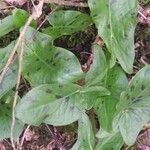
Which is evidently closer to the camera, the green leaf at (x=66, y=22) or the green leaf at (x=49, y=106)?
the green leaf at (x=49, y=106)

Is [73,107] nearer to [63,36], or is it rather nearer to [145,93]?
[145,93]

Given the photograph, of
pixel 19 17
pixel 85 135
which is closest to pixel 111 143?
pixel 85 135

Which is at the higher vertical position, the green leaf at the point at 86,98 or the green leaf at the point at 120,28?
the green leaf at the point at 120,28

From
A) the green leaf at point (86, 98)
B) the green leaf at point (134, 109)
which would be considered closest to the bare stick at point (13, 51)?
the green leaf at point (86, 98)

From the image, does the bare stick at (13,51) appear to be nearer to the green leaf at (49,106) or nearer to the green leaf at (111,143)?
the green leaf at (49,106)

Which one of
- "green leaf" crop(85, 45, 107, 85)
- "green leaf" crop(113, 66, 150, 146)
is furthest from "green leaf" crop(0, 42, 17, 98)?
A: "green leaf" crop(113, 66, 150, 146)

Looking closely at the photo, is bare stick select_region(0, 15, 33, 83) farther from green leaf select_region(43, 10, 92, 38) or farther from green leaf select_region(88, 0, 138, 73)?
green leaf select_region(88, 0, 138, 73)

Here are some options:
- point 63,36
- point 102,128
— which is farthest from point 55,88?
point 63,36

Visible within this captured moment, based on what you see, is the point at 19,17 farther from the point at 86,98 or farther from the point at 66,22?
Answer: the point at 86,98

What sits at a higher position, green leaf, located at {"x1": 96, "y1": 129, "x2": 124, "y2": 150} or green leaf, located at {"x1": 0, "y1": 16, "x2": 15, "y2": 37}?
green leaf, located at {"x1": 0, "y1": 16, "x2": 15, "y2": 37}
